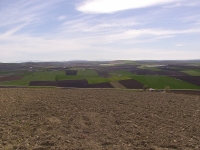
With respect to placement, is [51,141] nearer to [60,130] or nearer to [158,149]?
[60,130]

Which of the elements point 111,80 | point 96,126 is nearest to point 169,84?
point 111,80

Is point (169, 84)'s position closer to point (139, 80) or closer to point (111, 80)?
point (139, 80)

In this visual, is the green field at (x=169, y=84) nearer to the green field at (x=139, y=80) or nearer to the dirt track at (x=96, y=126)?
the green field at (x=139, y=80)

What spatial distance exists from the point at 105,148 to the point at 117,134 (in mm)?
2214

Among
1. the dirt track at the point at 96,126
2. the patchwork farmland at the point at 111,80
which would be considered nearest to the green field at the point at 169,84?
the patchwork farmland at the point at 111,80

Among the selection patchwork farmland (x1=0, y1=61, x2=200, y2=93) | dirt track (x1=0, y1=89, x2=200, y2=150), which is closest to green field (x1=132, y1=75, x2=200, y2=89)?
patchwork farmland (x1=0, y1=61, x2=200, y2=93)

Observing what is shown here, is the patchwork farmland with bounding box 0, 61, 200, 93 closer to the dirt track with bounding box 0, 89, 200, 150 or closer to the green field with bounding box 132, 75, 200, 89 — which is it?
the green field with bounding box 132, 75, 200, 89

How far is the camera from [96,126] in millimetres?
13641

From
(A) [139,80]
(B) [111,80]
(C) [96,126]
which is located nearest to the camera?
(C) [96,126]

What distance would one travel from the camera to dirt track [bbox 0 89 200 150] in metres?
10.5

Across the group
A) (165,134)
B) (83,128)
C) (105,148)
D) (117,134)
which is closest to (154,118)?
(165,134)

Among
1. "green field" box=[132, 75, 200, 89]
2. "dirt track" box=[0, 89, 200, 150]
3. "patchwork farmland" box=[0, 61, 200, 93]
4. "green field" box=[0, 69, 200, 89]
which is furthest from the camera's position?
"patchwork farmland" box=[0, 61, 200, 93]

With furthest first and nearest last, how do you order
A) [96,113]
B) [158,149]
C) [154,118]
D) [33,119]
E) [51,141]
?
[96,113], [154,118], [33,119], [51,141], [158,149]

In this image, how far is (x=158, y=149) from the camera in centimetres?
984
